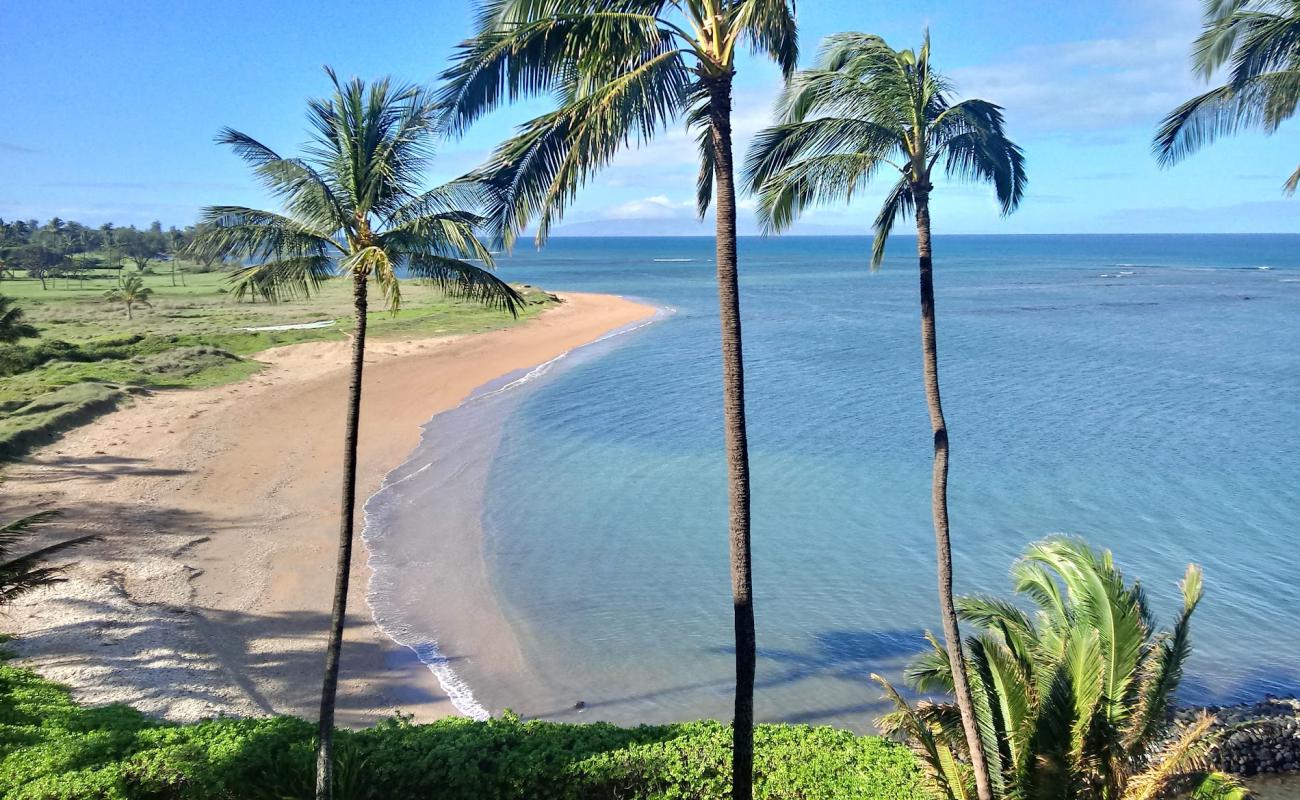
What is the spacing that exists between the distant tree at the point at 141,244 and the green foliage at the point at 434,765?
109370 millimetres

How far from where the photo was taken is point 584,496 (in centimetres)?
2414

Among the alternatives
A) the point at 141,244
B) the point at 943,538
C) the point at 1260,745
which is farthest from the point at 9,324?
the point at 141,244

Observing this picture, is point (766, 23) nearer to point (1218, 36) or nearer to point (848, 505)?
point (1218, 36)

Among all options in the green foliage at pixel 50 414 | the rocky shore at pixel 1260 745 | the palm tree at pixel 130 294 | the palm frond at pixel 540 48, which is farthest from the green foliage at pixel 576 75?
the palm tree at pixel 130 294

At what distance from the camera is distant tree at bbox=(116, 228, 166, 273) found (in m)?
108

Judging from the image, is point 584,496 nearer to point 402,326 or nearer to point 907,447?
point 907,447

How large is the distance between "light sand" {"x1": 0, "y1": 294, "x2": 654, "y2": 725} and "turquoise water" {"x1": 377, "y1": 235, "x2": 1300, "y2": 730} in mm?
Answer: 2415

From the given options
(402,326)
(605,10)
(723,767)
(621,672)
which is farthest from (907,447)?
(402,326)

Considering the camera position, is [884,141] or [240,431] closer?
[884,141]

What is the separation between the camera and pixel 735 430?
7.66 metres

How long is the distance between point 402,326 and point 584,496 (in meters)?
34.5

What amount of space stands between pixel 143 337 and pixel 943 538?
4617 cm

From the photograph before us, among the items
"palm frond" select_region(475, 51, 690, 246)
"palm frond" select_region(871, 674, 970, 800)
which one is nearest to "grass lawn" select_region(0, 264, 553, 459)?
"palm frond" select_region(475, 51, 690, 246)

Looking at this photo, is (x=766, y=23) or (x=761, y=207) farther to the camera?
(x=761, y=207)
